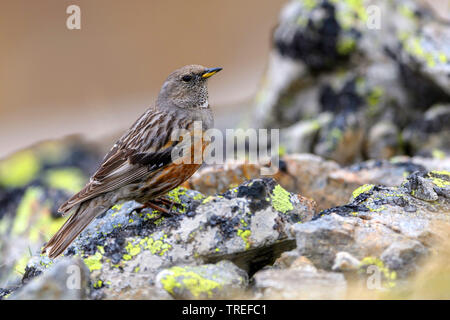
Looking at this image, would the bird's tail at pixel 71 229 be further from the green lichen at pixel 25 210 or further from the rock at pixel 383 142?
the rock at pixel 383 142

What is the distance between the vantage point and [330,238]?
12.4ft

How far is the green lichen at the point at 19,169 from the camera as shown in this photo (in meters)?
8.92

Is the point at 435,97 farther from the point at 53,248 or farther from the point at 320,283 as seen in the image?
the point at 53,248

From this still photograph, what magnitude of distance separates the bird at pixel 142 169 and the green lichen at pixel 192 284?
107 centimetres

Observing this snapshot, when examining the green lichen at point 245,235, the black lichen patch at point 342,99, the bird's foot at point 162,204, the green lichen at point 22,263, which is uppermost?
the black lichen patch at point 342,99

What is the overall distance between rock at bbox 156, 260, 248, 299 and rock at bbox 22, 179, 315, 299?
0.62 ft

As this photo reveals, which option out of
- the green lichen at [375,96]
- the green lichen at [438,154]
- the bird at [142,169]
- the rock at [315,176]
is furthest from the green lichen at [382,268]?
the green lichen at [375,96]

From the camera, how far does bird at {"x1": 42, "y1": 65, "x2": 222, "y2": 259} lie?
4.74 metres

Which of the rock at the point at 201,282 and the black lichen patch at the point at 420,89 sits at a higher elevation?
the black lichen patch at the point at 420,89

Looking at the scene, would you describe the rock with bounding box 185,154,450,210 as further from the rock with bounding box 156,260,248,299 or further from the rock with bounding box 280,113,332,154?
the rock with bounding box 156,260,248,299

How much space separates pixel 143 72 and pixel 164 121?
422 inches

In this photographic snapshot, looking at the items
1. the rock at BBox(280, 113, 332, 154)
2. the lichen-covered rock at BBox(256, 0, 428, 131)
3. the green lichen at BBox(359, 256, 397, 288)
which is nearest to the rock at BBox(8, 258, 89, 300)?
the green lichen at BBox(359, 256, 397, 288)

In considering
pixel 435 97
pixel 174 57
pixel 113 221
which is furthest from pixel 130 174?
pixel 174 57
